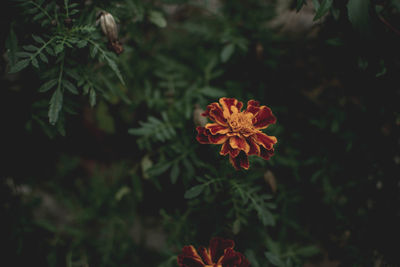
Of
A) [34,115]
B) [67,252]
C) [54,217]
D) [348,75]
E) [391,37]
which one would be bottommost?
[54,217]

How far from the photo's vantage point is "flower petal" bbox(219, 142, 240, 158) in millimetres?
858

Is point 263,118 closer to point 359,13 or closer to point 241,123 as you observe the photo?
point 241,123

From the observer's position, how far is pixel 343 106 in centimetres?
136

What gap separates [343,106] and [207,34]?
720 millimetres

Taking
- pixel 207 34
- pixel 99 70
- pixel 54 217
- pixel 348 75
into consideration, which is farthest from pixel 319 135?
pixel 54 217

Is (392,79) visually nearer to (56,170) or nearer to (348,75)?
(348,75)

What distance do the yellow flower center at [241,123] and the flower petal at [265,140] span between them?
0.03 meters

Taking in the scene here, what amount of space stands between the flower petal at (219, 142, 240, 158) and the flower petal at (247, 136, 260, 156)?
0.17 feet

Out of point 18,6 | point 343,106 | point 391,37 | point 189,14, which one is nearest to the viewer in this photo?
point 18,6

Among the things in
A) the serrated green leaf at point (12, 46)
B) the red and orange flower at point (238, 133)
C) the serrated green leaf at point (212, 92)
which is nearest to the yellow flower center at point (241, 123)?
the red and orange flower at point (238, 133)

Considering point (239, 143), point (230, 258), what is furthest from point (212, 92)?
point (230, 258)

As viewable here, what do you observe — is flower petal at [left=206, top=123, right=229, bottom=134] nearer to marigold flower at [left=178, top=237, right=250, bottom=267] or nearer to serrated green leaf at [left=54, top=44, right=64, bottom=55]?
marigold flower at [left=178, top=237, right=250, bottom=267]

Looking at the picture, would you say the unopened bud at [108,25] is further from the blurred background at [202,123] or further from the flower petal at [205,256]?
the flower petal at [205,256]

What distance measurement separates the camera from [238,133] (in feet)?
2.92
